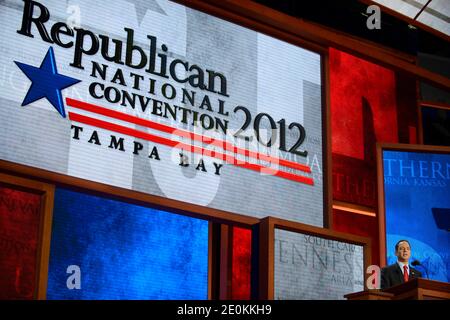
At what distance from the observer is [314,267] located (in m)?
5.61

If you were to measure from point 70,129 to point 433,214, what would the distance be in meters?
3.72

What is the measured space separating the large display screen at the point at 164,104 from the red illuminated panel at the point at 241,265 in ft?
2.91

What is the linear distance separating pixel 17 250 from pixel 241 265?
2.60 metres

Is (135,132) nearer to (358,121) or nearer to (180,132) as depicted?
(180,132)

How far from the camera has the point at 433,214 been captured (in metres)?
7.46

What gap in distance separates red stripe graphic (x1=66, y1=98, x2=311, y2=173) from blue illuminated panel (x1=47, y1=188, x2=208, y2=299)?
0.74m

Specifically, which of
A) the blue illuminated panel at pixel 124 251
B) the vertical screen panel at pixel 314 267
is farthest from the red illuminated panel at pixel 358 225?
the vertical screen panel at pixel 314 267

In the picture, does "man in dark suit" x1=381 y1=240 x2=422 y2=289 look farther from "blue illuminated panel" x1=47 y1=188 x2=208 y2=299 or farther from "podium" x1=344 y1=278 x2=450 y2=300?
"podium" x1=344 y1=278 x2=450 y2=300

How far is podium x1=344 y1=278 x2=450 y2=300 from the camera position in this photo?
425 centimetres

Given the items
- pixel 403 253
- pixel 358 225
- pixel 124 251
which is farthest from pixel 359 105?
pixel 124 251

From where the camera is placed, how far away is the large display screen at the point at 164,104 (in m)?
5.16

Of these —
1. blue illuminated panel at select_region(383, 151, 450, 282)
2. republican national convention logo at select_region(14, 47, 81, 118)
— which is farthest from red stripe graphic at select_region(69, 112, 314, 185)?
blue illuminated panel at select_region(383, 151, 450, 282)
